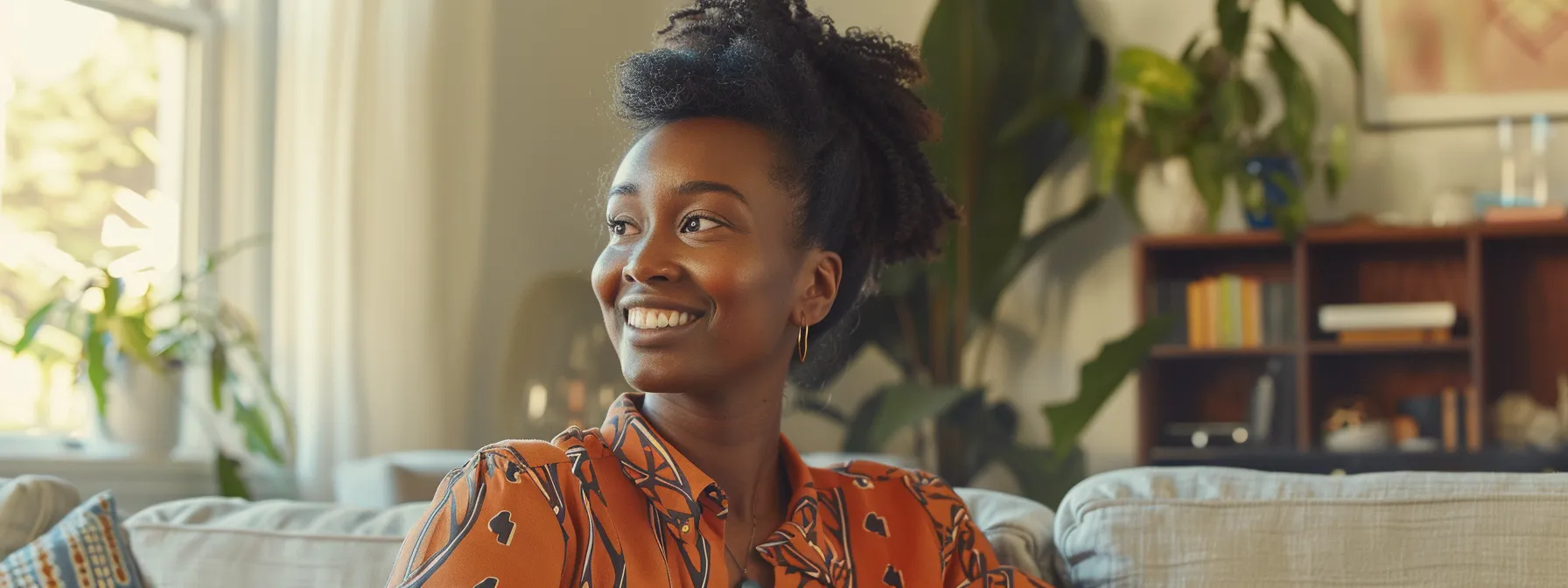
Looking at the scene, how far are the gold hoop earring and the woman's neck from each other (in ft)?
0.16

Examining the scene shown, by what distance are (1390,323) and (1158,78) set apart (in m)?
0.77

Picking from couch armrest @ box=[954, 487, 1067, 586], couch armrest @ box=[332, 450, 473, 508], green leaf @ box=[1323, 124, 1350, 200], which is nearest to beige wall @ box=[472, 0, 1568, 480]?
green leaf @ box=[1323, 124, 1350, 200]

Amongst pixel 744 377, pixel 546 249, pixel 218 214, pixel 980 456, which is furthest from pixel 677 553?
pixel 546 249

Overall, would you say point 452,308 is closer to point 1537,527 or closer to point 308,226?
point 308,226

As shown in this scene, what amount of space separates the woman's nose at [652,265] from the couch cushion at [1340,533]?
47 centimetres

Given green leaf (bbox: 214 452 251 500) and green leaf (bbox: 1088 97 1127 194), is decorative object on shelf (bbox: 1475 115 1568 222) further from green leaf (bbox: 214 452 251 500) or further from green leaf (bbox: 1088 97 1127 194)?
green leaf (bbox: 214 452 251 500)

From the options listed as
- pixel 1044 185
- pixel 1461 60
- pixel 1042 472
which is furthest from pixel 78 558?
pixel 1461 60

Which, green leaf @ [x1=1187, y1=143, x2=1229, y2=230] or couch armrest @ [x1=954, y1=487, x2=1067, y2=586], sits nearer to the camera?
couch armrest @ [x1=954, y1=487, x2=1067, y2=586]

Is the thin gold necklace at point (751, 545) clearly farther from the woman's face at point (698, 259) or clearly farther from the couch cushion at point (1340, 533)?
the couch cushion at point (1340, 533)

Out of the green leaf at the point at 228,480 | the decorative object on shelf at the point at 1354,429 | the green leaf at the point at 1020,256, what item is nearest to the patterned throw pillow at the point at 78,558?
the green leaf at the point at 228,480

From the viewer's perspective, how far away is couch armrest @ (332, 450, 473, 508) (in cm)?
235

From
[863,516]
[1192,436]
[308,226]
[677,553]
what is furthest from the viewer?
[1192,436]

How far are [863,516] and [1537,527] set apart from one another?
0.56 m

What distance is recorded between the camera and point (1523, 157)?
372 centimetres
